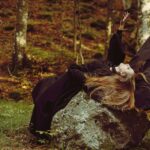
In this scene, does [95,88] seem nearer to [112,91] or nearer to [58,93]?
[112,91]

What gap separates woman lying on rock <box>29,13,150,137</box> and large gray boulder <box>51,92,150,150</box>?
21 cm

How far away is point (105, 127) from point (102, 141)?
10.5 inches

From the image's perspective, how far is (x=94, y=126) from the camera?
31.9ft

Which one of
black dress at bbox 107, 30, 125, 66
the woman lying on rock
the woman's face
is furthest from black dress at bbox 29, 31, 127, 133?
black dress at bbox 107, 30, 125, 66

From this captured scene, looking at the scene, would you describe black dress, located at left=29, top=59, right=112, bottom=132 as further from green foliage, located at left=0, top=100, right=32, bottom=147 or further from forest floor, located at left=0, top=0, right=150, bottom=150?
forest floor, located at left=0, top=0, right=150, bottom=150

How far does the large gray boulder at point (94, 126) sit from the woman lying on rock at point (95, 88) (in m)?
0.21

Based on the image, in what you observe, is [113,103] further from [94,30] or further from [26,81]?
[94,30]

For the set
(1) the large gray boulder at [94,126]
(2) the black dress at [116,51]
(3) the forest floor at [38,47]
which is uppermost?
(2) the black dress at [116,51]

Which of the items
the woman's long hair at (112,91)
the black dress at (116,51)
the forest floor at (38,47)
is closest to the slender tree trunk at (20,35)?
the forest floor at (38,47)

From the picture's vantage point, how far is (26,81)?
841 inches

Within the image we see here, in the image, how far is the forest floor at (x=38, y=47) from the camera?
15677 millimetres

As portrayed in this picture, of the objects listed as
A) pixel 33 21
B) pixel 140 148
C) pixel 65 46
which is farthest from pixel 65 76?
pixel 33 21

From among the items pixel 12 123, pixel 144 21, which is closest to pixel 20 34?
pixel 144 21

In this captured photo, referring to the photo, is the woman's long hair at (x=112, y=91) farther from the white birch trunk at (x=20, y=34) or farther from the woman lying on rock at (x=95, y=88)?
the white birch trunk at (x=20, y=34)
